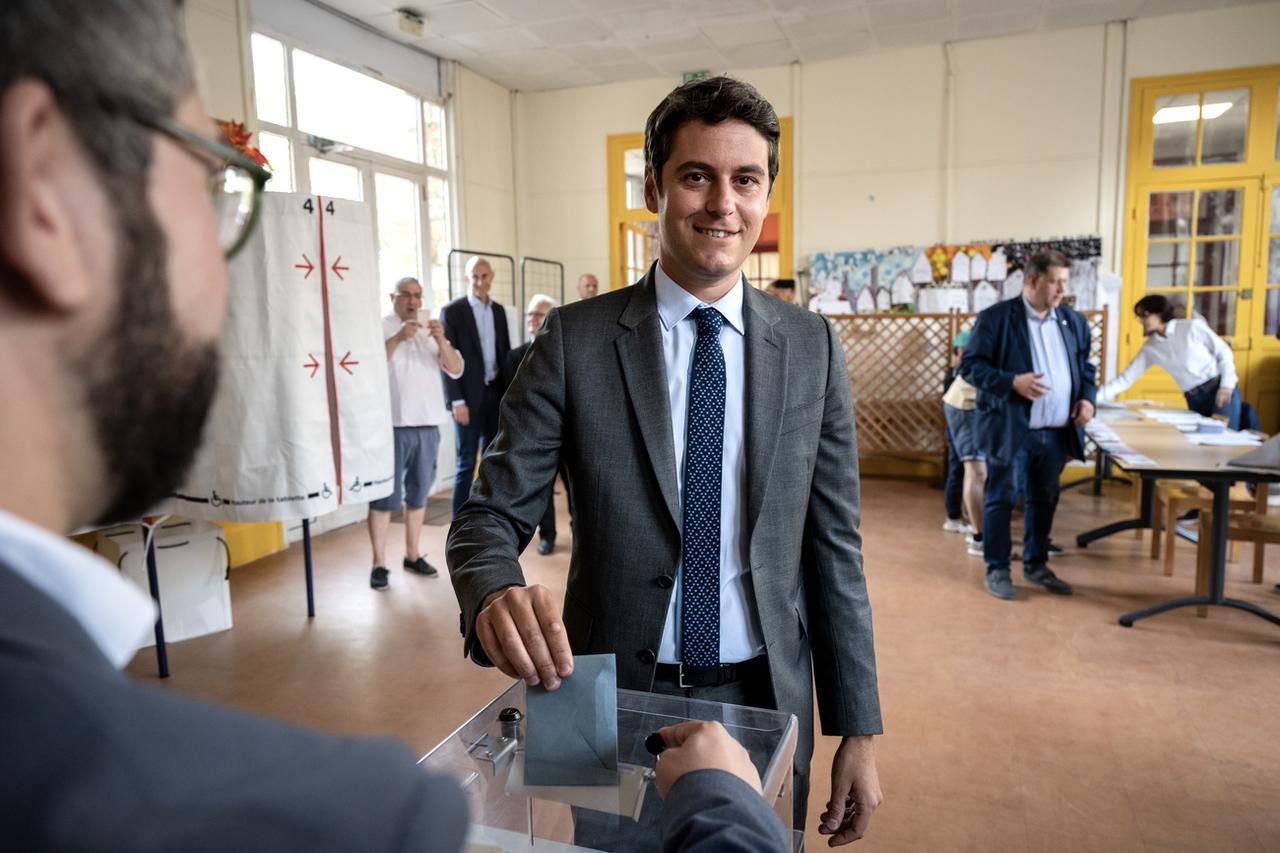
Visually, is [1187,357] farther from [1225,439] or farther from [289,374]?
[289,374]

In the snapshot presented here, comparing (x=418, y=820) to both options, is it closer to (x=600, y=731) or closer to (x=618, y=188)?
(x=600, y=731)

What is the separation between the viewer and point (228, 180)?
419 mm

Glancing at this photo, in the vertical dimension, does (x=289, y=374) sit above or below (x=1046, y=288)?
below

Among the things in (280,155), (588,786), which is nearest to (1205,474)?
(588,786)

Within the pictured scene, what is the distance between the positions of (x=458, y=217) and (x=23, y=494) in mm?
6843

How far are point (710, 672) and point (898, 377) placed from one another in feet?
19.7

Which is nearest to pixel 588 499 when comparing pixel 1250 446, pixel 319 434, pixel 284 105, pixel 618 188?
pixel 319 434

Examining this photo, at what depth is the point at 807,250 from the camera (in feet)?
22.9

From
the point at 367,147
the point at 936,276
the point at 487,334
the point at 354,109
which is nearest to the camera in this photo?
the point at 487,334

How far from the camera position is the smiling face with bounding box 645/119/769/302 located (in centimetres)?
124

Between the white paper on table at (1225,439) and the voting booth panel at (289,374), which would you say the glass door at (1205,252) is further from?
the voting booth panel at (289,374)

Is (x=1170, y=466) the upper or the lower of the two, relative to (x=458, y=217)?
lower

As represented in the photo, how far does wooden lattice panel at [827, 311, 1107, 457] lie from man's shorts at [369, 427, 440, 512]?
3616 millimetres

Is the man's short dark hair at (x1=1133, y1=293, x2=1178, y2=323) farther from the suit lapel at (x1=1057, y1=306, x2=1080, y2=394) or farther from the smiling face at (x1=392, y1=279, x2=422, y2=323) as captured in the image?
the smiling face at (x1=392, y1=279, x2=422, y2=323)
